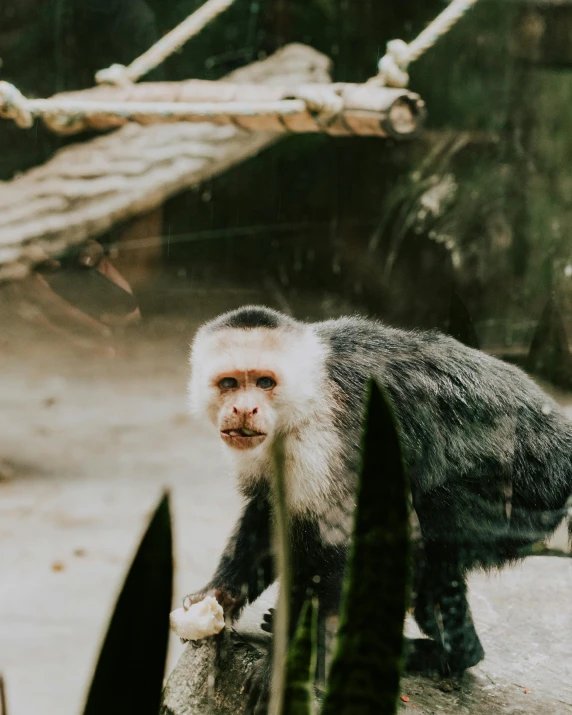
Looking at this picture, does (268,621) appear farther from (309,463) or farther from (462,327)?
(462,327)

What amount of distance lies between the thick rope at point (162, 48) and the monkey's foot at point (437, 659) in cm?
131

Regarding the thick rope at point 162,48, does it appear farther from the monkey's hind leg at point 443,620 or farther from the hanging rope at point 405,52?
the monkey's hind leg at point 443,620

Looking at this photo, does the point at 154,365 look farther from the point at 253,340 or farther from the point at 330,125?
the point at 330,125

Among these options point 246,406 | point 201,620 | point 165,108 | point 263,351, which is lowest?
point 201,620

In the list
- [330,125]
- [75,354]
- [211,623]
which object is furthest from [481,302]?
[75,354]

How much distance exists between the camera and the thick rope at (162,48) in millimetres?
1563

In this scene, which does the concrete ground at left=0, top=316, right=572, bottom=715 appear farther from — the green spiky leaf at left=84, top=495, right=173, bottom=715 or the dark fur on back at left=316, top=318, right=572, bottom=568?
the green spiky leaf at left=84, top=495, right=173, bottom=715

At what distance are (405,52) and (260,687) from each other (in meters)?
1.20

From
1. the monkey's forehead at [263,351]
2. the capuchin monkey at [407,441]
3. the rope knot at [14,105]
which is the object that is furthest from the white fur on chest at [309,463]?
the rope knot at [14,105]

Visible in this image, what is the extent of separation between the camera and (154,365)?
163 centimetres

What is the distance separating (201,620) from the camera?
4.03ft

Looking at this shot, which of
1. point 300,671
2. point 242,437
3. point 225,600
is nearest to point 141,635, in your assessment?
point 300,671

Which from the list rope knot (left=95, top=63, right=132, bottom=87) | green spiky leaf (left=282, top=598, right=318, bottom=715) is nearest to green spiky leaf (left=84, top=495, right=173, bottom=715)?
green spiky leaf (left=282, top=598, right=318, bottom=715)

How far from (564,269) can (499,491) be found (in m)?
0.61
